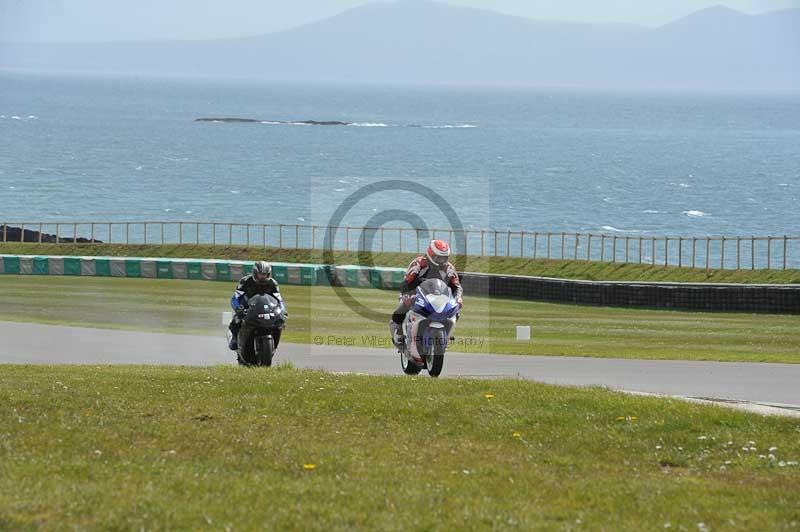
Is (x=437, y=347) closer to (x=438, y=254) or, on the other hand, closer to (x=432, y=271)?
(x=432, y=271)

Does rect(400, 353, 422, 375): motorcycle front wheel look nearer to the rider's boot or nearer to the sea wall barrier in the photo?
the rider's boot

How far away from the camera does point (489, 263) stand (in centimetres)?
5409

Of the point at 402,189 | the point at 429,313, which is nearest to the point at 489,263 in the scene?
the point at 429,313

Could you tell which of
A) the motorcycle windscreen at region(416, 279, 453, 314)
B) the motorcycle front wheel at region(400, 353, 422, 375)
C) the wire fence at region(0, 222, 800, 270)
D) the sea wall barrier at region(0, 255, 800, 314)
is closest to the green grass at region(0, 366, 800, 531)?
the motorcycle windscreen at region(416, 279, 453, 314)

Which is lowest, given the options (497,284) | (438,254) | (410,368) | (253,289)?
(497,284)

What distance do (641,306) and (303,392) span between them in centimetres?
2792

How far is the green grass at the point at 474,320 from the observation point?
1203 inches

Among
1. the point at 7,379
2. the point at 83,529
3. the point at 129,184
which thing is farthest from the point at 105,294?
the point at 129,184

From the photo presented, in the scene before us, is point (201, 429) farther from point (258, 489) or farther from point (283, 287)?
point (283, 287)

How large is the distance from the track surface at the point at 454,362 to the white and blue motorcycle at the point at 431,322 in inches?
97.9

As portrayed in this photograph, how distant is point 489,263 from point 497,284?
8.70 metres

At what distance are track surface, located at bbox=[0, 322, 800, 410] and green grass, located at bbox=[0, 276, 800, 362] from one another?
8.69 ft

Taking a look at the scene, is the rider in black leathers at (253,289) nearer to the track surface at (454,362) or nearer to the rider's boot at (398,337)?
the rider's boot at (398,337)

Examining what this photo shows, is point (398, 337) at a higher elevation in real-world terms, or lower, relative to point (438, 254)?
lower
